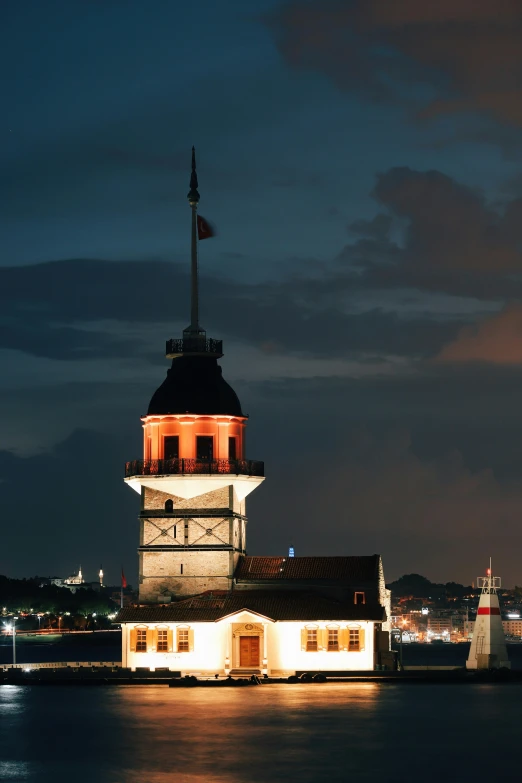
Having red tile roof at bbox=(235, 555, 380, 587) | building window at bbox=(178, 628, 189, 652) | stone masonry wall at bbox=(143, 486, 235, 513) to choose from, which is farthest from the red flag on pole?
building window at bbox=(178, 628, 189, 652)

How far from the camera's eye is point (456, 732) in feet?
194

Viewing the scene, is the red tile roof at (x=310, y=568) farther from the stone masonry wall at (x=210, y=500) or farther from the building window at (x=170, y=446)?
the building window at (x=170, y=446)

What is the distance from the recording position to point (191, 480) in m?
81.5

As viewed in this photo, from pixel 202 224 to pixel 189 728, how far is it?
109 ft

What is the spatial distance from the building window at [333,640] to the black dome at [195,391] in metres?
12.0

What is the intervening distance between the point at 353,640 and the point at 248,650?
496 centimetres

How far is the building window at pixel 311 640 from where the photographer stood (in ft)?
256

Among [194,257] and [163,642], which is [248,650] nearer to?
[163,642]

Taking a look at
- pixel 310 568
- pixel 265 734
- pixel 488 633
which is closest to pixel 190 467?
pixel 310 568

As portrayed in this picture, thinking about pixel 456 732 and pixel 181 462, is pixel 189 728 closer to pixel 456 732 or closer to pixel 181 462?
pixel 456 732

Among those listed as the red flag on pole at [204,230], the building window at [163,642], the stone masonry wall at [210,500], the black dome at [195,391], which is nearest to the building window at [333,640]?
the building window at [163,642]

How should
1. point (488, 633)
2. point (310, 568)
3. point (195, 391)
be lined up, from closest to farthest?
point (488, 633) < point (310, 568) < point (195, 391)

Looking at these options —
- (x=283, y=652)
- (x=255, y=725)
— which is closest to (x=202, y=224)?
(x=283, y=652)

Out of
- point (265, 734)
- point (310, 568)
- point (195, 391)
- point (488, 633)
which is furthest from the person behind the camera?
point (195, 391)
